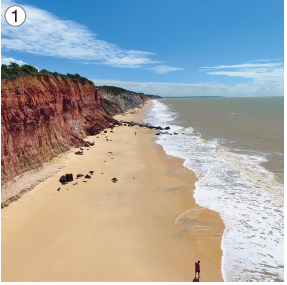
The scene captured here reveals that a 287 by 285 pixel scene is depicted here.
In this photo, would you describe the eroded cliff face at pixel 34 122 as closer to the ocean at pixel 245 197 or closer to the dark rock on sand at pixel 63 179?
the dark rock on sand at pixel 63 179

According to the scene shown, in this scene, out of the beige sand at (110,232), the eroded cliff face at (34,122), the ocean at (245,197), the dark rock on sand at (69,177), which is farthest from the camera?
the dark rock on sand at (69,177)

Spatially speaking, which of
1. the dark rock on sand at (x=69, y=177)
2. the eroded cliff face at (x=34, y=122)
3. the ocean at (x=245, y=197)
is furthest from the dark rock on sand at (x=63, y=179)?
the ocean at (x=245, y=197)

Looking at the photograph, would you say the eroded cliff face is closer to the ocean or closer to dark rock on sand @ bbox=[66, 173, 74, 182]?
dark rock on sand @ bbox=[66, 173, 74, 182]

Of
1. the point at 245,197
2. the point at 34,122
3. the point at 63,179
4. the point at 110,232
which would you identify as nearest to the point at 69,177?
the point at 63,179

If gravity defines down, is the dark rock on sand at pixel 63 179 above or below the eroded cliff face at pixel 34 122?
below

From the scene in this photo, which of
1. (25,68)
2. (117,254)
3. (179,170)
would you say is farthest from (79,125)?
(117,254)

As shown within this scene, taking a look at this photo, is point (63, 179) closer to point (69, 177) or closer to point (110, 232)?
point (69, 177)
